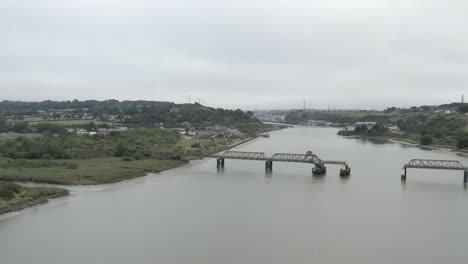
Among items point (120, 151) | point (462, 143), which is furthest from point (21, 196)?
point (462, 143)

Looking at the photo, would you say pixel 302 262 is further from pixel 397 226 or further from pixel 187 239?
pixel 397 226

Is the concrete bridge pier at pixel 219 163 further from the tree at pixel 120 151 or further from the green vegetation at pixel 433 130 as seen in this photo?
the green vegetation at pixel 433 130

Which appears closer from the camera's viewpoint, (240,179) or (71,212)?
(71,212)

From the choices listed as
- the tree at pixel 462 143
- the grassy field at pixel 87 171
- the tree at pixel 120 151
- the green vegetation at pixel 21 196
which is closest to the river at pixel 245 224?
the green vegetation at pixel 21 196

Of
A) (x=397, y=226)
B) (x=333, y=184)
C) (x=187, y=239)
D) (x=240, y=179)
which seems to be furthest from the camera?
(x=240, y=179)

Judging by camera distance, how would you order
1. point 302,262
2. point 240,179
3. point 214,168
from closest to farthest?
point 302,262 < point 240,179 < point 214,168

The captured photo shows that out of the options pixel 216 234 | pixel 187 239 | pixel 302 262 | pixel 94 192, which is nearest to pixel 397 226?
pixel 302 262
